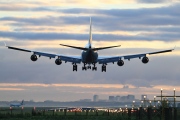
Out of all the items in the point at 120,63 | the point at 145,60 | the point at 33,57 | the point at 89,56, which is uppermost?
the point at 89,56

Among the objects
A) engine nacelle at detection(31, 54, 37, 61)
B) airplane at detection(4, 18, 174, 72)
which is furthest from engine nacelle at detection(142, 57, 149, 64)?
engine nacelle at detection(31, 54, 37, 61)

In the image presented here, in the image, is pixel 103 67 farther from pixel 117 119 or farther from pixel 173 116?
pixel 173 116

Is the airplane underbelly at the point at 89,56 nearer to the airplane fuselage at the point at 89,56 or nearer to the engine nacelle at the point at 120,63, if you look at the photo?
the airplane fuselage at the point at 89,56

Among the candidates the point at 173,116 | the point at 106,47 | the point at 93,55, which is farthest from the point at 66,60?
the point at 173,116

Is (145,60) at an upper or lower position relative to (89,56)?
lower

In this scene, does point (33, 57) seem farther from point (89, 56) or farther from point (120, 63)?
point (120, 63)

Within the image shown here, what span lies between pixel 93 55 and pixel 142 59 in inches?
448

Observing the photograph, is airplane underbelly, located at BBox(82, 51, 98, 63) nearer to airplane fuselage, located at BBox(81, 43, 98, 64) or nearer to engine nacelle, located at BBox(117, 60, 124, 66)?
airplane fuselage, located at BBox(81, 43, 98, 64)

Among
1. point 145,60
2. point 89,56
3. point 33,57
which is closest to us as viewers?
point 33,57

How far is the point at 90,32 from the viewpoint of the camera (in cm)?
14375

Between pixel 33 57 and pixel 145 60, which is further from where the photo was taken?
pixel 145 60

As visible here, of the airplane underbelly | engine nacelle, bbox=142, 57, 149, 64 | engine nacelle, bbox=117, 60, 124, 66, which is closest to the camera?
the airplane underbelly

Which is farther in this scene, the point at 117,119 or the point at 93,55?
the point at 93,55

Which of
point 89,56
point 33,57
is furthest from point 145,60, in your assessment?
point 33,57
